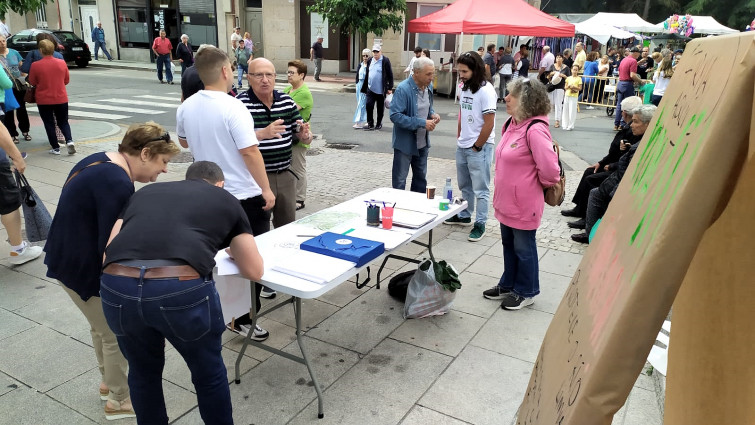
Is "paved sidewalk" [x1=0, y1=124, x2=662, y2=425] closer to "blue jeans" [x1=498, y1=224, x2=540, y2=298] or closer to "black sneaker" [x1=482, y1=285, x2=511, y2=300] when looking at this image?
"black sneaker" [x1=482, y1=285, x2=511, y2=300]

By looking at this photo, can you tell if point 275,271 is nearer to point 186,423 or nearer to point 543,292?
point 186,423

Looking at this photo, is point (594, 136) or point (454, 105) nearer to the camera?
point (594, 136)

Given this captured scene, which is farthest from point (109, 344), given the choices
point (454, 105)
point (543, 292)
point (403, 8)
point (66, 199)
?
point (403, 8)

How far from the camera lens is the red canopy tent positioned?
10.5 m

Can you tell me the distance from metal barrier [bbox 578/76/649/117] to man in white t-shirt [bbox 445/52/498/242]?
39.4 ft

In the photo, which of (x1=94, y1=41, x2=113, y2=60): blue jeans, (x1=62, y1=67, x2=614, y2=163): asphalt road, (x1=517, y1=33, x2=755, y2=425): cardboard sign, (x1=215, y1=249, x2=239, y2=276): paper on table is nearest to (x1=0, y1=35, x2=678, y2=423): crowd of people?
(x1=215, y1=249, x2=239, y2=276): paper on table

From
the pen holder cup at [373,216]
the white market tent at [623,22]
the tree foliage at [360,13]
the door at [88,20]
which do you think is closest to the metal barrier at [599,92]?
the white market tent at [623,22]

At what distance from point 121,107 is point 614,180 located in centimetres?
1284

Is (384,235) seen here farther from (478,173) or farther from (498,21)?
(498,21)

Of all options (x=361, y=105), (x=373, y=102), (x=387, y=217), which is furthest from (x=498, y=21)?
(x=387, y=217)

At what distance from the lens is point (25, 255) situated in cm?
522

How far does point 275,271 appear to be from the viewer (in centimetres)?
322

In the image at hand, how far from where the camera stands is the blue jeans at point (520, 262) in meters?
4.35

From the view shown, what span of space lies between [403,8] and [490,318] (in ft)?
53.0
